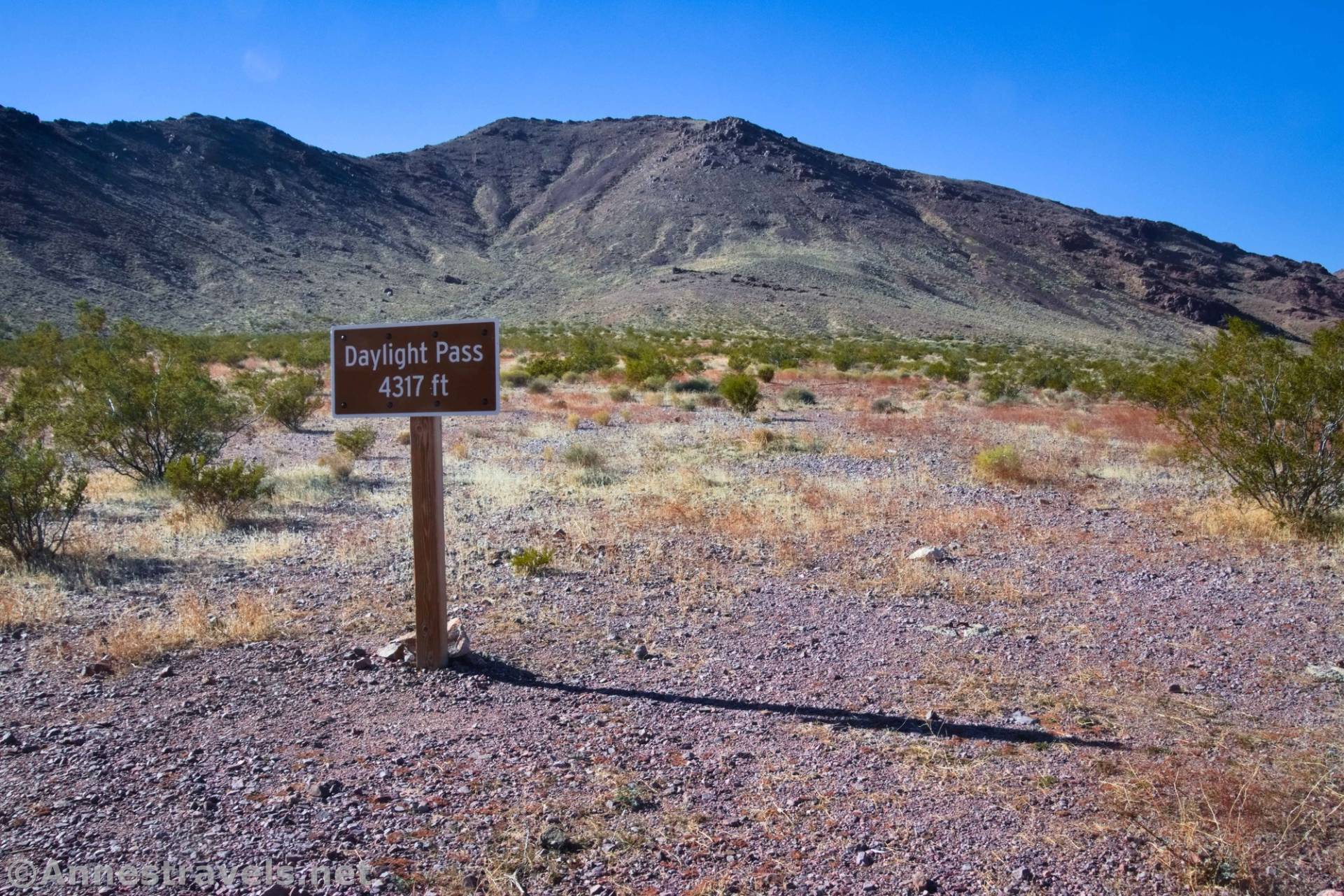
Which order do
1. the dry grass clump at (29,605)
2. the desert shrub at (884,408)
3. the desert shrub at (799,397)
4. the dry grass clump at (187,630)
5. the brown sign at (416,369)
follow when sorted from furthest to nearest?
1. the desert shrub at (799,397)
2. the desert shrub at (884,408)
3. the dry grass clump at (29,605)
4. the dry grass clump at (187,630)
5. the brown sign at (416,369)

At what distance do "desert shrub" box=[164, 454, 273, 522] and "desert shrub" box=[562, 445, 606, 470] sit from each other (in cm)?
458

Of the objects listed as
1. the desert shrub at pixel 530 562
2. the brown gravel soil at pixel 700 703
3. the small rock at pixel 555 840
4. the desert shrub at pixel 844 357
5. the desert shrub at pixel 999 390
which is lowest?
the small rock at pixel 555 840

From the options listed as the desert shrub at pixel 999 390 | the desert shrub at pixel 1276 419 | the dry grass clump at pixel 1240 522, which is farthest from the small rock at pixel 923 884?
the desert shrub at pixel 999 390

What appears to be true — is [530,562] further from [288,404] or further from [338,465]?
[288,404]

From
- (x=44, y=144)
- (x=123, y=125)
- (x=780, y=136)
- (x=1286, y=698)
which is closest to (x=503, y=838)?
(x=1286, y=698)

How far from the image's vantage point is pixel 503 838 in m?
3.63

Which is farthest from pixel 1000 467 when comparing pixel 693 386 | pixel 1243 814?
pixel 693 386

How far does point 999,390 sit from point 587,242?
232ft

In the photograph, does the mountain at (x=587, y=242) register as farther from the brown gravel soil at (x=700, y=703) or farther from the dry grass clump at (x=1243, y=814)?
the dry grass clump at (x=1243, y=814)

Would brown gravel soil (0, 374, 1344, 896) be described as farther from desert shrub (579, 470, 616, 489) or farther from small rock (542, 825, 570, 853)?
desert shrub (579, 470, 616, 489)

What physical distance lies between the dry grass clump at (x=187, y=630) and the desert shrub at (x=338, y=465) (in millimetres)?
5970

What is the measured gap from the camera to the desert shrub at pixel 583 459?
43.8 feet

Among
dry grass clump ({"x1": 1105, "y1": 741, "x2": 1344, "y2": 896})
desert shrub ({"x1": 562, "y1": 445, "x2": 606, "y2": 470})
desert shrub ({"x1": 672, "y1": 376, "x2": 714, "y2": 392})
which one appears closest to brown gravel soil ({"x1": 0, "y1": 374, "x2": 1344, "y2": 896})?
dry grass clump ({"x1": 1105, "y1": 741, "x2": 1344, "y2": 896})

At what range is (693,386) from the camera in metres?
27.3
